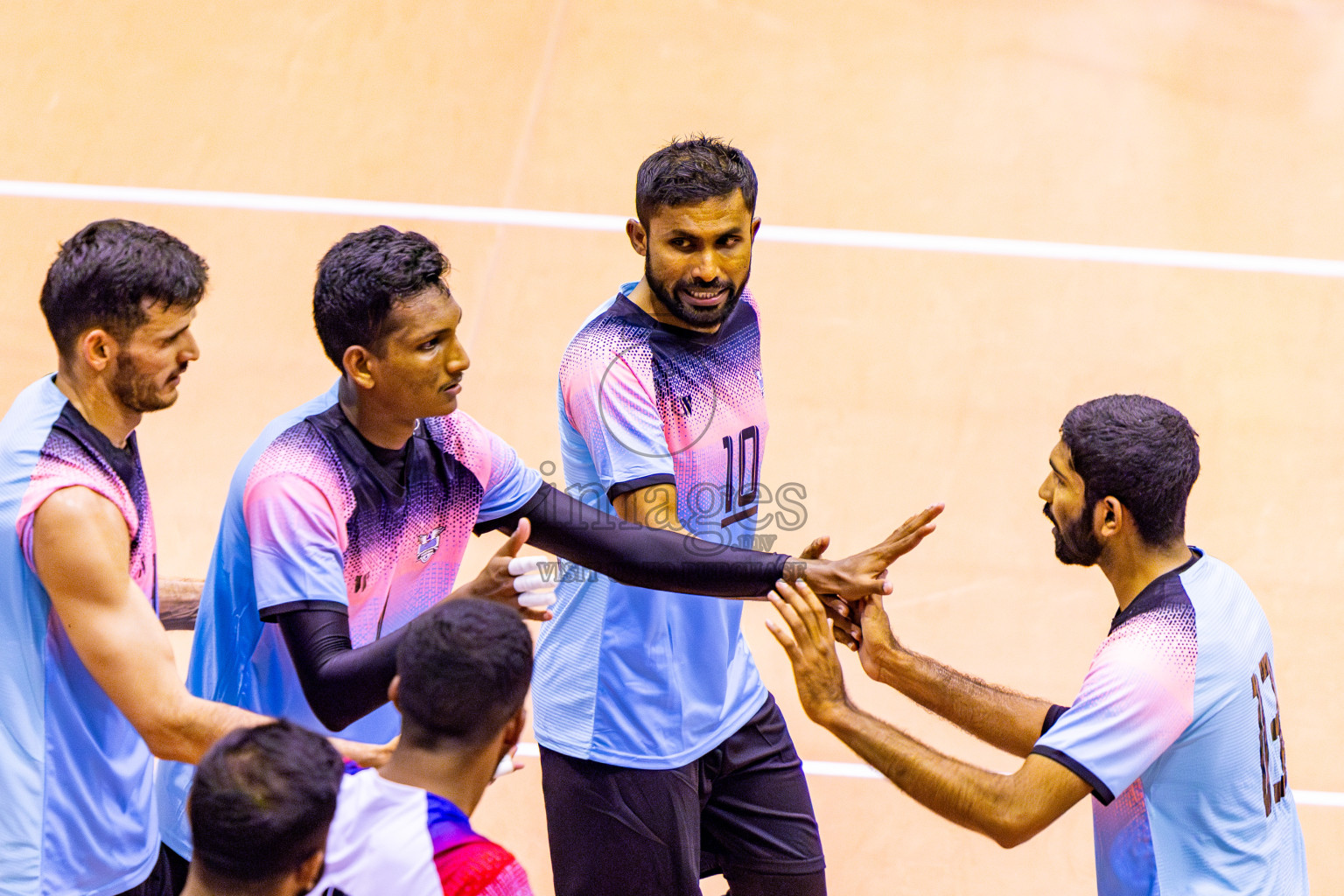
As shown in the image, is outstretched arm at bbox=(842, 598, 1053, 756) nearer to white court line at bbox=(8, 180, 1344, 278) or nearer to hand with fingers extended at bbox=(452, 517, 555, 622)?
hand with fingers extended at bbox=(452, 517, 555, 622)

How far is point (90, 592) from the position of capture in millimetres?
2709

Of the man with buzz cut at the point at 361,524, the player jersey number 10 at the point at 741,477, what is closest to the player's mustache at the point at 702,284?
the player jersey number 10 at the point at 741,477

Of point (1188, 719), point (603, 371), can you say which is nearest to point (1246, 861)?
point (1188, 719)

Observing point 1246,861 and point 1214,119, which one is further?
point 1214,119

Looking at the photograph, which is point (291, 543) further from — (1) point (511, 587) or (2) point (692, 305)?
(2) point (692, 305)

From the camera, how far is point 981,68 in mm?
8234

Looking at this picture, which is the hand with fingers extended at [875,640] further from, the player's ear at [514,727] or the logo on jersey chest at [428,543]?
the player's ear at [514,727]

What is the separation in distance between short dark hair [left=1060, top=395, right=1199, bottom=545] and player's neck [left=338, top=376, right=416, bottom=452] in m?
1.56

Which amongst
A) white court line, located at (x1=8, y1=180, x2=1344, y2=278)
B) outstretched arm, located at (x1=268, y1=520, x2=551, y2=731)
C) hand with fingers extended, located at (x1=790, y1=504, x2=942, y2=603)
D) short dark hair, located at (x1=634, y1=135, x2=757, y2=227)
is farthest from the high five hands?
white court line, located at (x1=8, y1=180, x2=1344, y2=278)

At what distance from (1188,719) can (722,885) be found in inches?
90.5

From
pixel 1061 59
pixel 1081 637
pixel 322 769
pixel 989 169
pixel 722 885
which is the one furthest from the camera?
pixel 1061 59

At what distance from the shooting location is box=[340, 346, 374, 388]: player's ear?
3199 mm

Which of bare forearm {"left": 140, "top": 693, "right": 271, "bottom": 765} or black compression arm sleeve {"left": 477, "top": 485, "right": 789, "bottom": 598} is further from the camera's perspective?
black compression arm sleeve {"left": 477, "top": 485, "right": 789, "bottom": 598}

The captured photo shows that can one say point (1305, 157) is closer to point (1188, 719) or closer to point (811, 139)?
point (811, 139)
